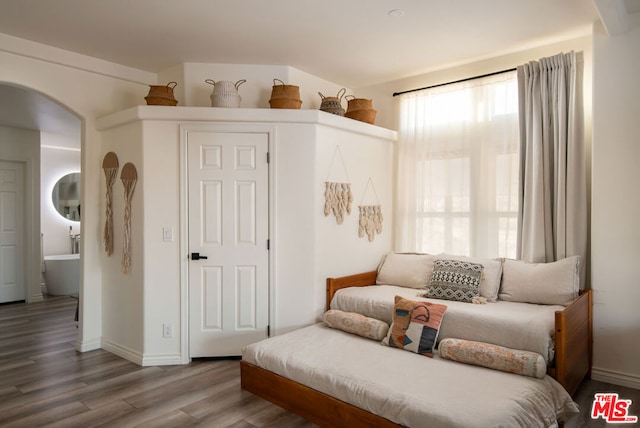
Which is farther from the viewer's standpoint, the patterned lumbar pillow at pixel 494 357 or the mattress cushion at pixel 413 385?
the patterned lumbar pillow at pixel 494 357

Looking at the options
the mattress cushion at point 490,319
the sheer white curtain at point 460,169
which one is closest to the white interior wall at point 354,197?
the sheer white curtain at point 460,169

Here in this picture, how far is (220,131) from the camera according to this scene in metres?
3.63

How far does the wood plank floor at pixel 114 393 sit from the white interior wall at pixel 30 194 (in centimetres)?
222

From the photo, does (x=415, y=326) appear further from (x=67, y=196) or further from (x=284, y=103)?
(x=67, y=196)

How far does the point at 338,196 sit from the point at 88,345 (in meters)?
2.68

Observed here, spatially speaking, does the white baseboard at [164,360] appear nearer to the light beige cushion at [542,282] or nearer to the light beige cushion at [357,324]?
the light beige cushion at [357,324]

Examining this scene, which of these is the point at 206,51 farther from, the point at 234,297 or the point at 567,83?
the point at 567,83

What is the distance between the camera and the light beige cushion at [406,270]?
12.7 feet

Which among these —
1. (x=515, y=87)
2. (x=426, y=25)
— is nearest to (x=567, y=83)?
(x=515, y=87)

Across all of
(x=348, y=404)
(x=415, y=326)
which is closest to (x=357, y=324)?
(x=415, y=326)

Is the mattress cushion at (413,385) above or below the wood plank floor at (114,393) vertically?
above

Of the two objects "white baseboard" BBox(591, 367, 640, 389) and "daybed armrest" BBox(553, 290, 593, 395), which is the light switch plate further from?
"white baseboard" BBox(591, 367, 640, 389)

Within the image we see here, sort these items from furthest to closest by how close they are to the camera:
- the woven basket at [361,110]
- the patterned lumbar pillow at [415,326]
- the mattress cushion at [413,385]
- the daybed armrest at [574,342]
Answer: the woven basket at [361,110] → the patterned lumbar pillow at [415,326] → the daybed armrest at [574,342] → the mattress cushion at [413,385]

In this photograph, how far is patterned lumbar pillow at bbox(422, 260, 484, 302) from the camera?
11.0 feet
